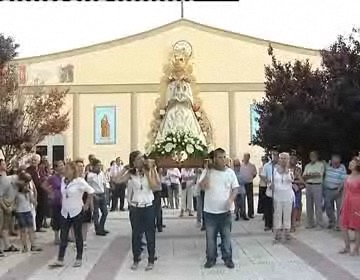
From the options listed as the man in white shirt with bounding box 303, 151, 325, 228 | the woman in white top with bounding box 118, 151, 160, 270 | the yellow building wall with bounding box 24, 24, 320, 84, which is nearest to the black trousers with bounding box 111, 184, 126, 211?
the man in white shirt with bounding box 303, 151, 325, 228

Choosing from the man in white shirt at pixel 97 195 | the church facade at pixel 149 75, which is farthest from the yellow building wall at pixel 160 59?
the man in white shirt at pixel 97 195

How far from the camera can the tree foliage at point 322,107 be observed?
45.9ft

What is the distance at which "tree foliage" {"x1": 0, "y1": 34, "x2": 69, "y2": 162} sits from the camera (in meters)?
15.2

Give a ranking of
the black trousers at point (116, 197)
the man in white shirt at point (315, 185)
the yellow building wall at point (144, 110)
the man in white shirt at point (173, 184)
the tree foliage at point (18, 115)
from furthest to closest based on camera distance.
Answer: the yellow building wall at point (144, 110), the man in white shirt at point (173, 184), the black trousers at point (116, 197), the tree foliage at point (18, 115), the man in white shirt at point (315, 185)

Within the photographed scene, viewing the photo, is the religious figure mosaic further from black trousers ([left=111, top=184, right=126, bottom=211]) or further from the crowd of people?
the crowd of people

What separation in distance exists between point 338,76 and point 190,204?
283 inches

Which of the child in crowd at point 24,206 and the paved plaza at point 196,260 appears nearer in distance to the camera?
the paved plaza at point 196,260

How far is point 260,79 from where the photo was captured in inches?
1630

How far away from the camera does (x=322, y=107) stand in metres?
14.6

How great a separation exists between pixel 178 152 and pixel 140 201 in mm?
7473

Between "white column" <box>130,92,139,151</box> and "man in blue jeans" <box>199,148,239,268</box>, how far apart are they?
3064 centimetres

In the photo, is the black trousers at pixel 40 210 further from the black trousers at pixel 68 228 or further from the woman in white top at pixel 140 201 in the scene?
the woman in white top at pixel 140 201

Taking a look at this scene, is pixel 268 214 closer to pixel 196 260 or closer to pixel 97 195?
pixel 97 195

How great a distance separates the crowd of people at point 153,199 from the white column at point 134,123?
22872 mm
